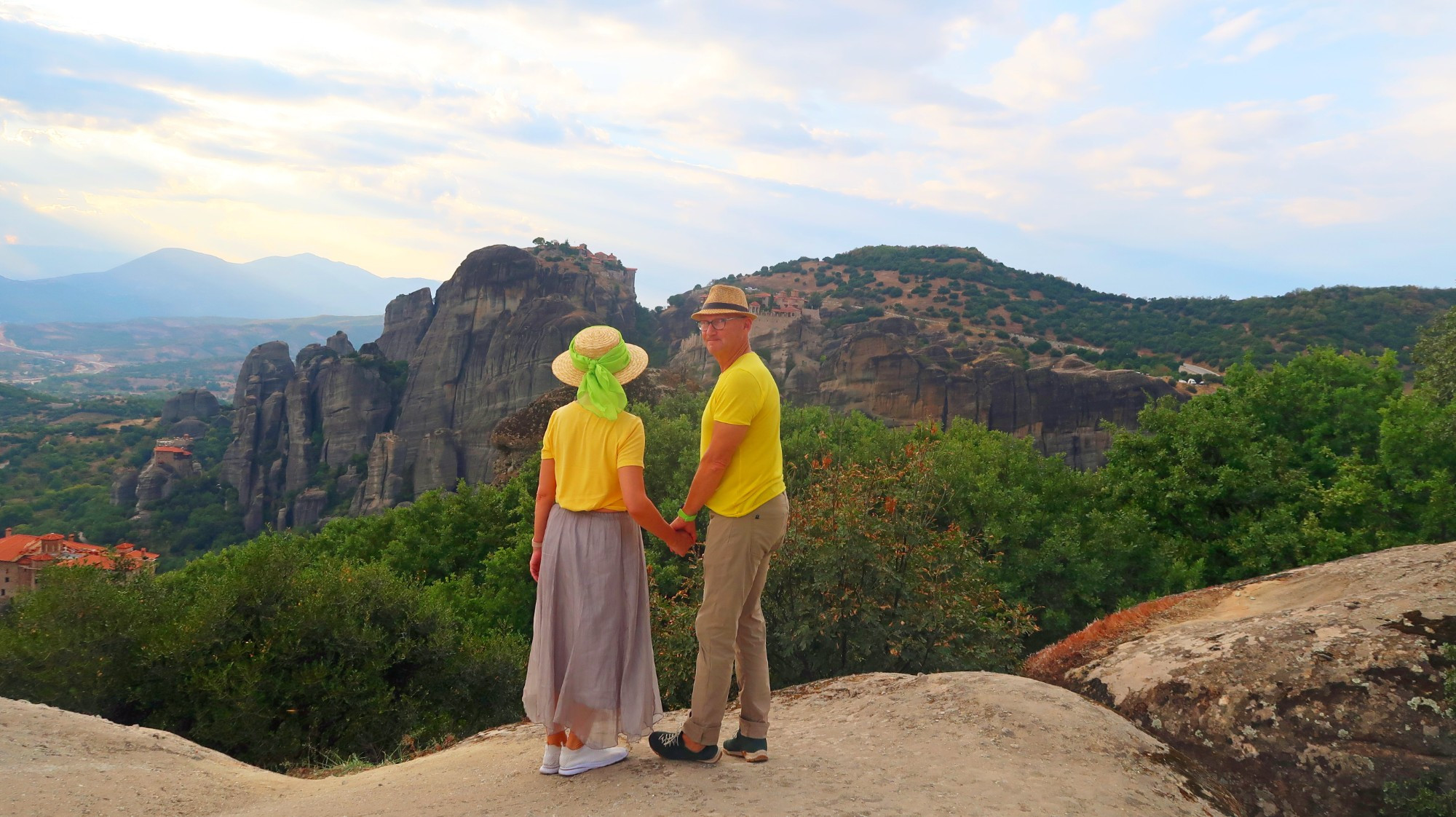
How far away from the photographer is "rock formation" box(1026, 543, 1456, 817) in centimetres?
609

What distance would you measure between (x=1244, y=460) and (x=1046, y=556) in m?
5.47

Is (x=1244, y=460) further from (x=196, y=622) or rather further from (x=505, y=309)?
(x=505, y=309)

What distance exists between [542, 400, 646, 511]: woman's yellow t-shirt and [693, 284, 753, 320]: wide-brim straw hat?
32.3 inches

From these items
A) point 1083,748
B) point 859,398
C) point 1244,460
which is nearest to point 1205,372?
point 859,398

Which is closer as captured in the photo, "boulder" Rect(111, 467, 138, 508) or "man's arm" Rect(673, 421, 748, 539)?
"man's arm" Rect(673, 421, 748, 539)

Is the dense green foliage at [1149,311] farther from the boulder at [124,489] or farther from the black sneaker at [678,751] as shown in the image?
the boulder at [124,489]

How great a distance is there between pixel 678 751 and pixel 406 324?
295 ft

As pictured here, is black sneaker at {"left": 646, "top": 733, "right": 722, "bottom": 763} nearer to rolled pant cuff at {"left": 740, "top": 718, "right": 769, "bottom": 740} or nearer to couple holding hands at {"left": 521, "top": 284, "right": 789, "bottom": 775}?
couple holding hands at {"left": 521, "top": 284, "right": 789, "bottom": 775}

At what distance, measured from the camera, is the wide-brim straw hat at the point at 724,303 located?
16.1 feet

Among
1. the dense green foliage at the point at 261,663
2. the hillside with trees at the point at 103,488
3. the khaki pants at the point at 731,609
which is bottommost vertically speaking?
the hillside with trees at the point at 103,488

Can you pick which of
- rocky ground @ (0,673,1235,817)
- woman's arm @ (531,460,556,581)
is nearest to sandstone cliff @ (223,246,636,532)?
rocky ground @ (0,673,1235,817)

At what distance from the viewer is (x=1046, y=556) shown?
18.1 m

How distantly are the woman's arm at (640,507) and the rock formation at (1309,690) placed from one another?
5.01 meters

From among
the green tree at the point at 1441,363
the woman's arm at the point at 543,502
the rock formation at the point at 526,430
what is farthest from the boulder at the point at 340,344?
the woman's arm at the point at 543,502
